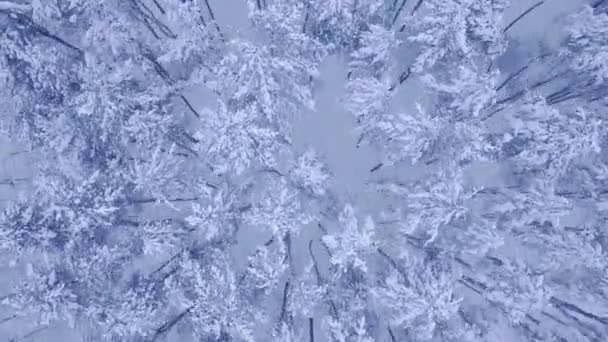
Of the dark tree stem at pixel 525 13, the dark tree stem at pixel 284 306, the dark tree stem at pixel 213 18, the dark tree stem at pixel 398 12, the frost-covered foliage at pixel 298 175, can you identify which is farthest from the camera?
the dark tree stem at pixel 525 13

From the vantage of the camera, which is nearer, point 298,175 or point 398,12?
point 298,175

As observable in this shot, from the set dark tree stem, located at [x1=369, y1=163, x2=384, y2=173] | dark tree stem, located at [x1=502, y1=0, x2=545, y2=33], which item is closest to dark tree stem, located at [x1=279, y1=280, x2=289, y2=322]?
dark tree stem, located at [x1=369, y1=163, x2=384, y2=173]

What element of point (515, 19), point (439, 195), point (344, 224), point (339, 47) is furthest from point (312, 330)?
point (515, 19)

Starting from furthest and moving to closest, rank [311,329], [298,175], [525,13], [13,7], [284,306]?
1. [525,13]
2. [311,329]
3. [284,306]
4. [298,175]
5. [13,7]

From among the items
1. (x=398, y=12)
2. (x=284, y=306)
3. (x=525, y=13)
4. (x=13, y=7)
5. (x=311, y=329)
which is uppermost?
(x=525, y=13)

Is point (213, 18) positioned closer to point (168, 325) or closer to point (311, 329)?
point (168, 325)

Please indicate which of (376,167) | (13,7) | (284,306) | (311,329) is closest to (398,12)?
(376,167)

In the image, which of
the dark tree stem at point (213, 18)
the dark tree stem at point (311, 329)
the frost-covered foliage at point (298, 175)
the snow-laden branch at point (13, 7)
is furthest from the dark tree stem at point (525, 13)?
the snow-laden branch at point (13, 7)

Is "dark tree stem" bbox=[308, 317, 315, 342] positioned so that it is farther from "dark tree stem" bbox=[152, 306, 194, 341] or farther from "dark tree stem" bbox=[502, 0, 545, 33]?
"dark tree stem" bbox=[502, 0, 545, 33]

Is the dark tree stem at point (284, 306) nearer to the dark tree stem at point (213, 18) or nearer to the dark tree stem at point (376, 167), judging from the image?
the dark tree stem at point (376, 167)
